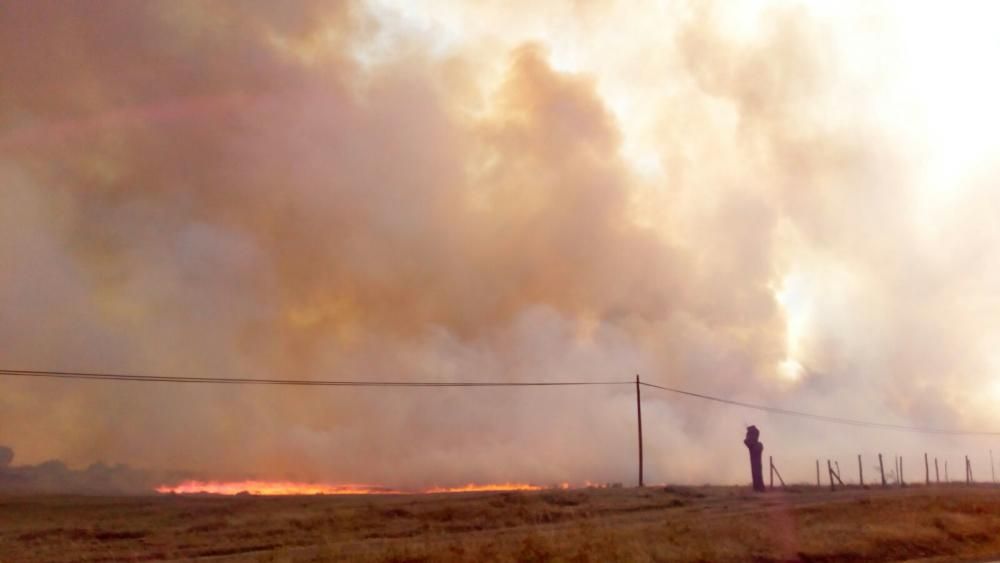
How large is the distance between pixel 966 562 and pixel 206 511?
43.9 meters

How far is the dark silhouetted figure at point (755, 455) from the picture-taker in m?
78.8

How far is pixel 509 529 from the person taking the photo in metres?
45.7

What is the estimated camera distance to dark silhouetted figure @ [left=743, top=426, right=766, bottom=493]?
259ft

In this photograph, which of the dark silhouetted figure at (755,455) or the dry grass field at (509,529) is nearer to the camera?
the dry grass field at (509,529)

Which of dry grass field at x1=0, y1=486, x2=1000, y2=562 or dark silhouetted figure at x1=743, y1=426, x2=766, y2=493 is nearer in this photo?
dry grass field at x1=0, y1=486, x2=1000, y2=562

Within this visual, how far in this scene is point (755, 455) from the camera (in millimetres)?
81812

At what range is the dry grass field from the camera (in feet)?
108

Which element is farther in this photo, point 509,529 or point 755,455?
point 755,455

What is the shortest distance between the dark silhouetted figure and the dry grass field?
13920 mm

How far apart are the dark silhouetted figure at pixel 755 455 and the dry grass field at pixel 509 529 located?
45.7ft

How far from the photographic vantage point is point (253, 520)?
48.2 meters

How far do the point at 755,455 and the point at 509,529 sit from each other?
4371cm

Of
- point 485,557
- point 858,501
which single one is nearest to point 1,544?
point 485,557

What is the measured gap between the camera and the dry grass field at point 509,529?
1300 inches
